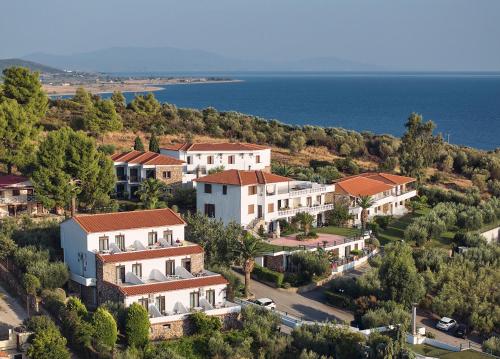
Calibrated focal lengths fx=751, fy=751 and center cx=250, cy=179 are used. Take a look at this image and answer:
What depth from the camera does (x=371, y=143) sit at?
88.2 meters

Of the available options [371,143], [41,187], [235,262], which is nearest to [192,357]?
[235,262]

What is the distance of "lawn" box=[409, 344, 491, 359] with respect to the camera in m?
30.8

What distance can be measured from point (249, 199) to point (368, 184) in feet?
42.2

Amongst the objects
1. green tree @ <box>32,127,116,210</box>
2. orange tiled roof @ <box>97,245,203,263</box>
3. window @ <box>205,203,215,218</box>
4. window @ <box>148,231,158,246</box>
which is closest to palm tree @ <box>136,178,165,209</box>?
green tree @ <box>32,127,116,210</box>

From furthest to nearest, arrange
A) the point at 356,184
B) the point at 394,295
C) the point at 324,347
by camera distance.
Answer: the point at 356,184 → the point at 394,295 → the point at 324,347

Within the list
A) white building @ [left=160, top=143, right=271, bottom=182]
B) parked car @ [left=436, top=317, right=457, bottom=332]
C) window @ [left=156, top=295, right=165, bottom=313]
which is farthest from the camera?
white building @ [left=160, top=143, right=271, bottom=182]

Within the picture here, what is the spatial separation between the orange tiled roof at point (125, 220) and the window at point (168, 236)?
425 mm

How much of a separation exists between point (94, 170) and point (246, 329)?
1928 centimetres

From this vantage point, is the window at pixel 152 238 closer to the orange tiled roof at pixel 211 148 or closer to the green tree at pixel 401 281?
the green tree at pixel 401 281

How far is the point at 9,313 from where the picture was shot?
3494 cm

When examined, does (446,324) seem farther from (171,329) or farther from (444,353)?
(171,329)

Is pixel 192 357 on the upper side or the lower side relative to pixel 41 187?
lower

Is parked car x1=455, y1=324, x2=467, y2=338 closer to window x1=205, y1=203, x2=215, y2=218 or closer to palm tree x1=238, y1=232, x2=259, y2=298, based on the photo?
palm tree x1=238, y1=232, x2=259, y2=298

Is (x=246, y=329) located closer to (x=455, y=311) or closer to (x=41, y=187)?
(x=455, y=311)
